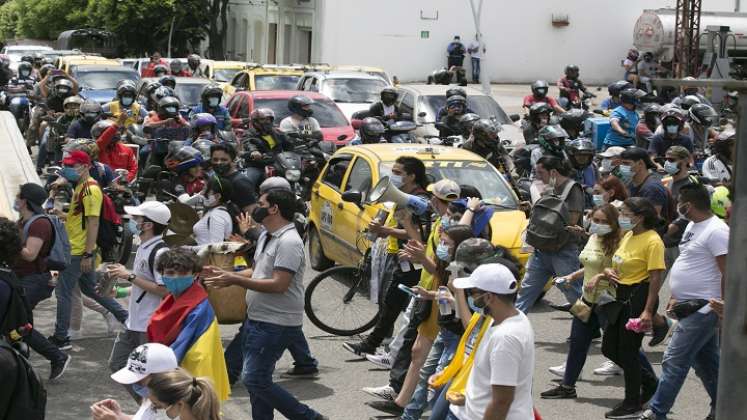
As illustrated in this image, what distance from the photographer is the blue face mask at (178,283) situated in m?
7.26

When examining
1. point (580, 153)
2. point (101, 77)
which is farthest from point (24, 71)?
point (580, 153)

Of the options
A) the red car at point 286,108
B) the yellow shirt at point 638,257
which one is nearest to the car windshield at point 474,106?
the red car at point 286,108

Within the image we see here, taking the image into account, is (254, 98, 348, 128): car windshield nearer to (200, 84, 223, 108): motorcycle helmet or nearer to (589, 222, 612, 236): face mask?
(200, 84, 223, 108): motorcycle helmet

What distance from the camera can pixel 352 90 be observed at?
25203 mm

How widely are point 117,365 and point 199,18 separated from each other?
4688 centimetres

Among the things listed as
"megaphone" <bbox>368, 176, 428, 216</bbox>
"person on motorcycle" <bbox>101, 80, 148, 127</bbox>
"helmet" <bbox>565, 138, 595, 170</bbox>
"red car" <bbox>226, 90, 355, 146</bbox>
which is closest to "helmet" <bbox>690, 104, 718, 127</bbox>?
"helmet" <bbox>565, 138, 595, 170</bbox>

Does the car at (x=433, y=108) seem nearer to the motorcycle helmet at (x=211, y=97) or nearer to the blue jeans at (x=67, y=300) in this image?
the motorcycle helmet at (x=211, y=97)

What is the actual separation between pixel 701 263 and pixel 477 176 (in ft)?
16.0

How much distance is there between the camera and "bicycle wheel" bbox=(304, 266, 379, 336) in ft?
37.9

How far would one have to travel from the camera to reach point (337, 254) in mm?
13711

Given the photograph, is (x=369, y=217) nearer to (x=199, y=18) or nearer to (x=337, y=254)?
(x=337, y=254)

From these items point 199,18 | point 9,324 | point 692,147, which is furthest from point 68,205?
point 199,18

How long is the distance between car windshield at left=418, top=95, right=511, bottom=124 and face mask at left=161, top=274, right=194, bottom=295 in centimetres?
1492

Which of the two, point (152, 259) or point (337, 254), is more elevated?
point (152, 259)
